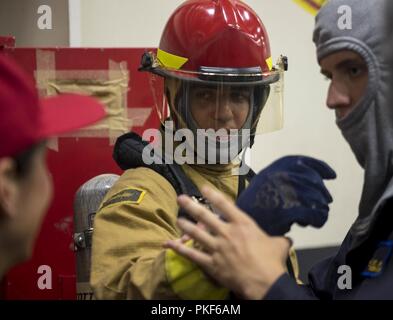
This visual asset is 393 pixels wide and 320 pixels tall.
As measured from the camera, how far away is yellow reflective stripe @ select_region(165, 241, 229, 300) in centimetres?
86

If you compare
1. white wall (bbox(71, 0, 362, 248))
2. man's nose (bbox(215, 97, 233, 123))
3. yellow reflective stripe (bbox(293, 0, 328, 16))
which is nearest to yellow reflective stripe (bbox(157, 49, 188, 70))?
man's nose (bbox(215, 97, 233, 123))

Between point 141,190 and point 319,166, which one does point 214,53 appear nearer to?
point 141,190

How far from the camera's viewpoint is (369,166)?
38.5 inches

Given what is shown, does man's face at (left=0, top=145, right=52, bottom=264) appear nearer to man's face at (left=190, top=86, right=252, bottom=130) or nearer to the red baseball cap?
the red baseball cap

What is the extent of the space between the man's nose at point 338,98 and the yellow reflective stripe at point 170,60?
41cm

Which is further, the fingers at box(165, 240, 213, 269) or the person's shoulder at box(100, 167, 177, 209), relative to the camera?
the person's shoulder at box(100, 167, 177, 209)

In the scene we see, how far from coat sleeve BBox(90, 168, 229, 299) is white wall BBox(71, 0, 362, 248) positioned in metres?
1.15

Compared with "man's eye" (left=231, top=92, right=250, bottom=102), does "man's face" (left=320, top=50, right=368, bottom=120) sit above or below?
above

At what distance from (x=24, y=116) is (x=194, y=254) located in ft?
1.01

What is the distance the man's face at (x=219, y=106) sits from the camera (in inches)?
49.0

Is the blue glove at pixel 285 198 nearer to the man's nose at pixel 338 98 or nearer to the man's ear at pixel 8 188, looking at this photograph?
the man's nose at pixel 338 98

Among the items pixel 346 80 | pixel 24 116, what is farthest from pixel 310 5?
pixel 24 116
